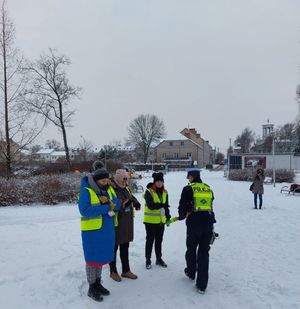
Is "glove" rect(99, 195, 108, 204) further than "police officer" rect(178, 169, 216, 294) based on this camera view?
No

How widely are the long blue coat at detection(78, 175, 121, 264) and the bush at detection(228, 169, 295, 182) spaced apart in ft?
94.2

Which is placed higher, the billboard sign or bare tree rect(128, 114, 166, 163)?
bare tree rect(128, 114, 166, 163)

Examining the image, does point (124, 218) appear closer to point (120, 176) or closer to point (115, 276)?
point (120, 176)

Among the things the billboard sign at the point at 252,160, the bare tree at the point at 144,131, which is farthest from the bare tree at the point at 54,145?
the billboard sign at the point at 252,160

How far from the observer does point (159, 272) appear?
230 inches

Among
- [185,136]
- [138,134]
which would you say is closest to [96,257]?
[138,134]

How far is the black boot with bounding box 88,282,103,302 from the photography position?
15.2ft

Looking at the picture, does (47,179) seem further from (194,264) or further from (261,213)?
(194,264)

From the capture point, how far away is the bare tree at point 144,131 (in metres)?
83.6

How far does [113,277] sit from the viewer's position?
5.44m

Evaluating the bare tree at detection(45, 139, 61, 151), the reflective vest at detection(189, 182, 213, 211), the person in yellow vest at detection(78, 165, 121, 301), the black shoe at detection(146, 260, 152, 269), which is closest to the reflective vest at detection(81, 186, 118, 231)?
the person in yellow vest at detection(78, 165, 121, 301)

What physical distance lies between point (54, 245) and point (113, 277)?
2411 millimetres

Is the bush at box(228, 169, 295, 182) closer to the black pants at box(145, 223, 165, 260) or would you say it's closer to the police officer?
the black pants at box(145, 223, 165, 260)

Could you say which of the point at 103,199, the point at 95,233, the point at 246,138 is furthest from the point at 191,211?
the point at 246,138
